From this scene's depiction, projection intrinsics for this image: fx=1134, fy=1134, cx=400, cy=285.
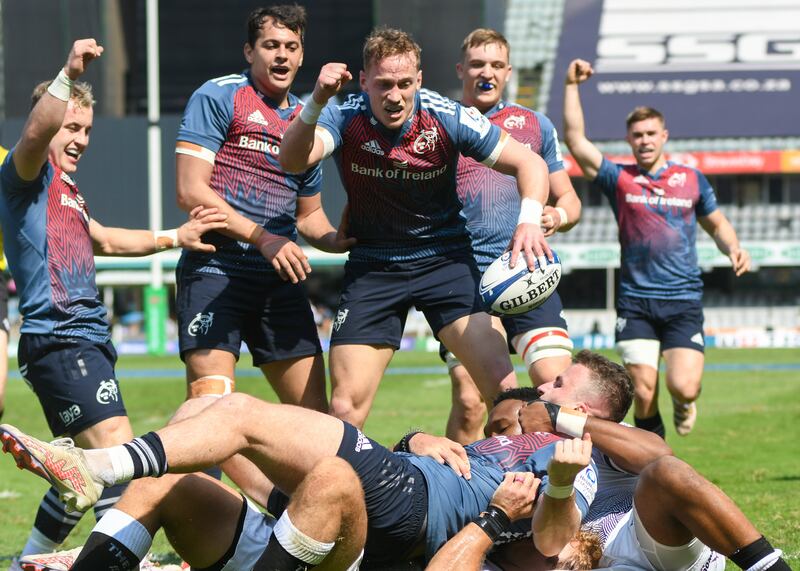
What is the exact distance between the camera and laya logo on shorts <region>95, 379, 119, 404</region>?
5445 mm

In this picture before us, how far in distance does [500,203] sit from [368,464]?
10.9 feet

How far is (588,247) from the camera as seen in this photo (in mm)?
38719

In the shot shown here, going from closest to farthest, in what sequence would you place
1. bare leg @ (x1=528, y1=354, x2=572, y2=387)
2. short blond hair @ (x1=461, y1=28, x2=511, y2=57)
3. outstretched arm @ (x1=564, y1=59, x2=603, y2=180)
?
bare leg @ (x1=528, y1=354, x2=572, y2=387)
short blond hair @ (x1=461, y1=28, x2=511, y2=57)
outstretched arm @ (x1=564, y1=59, x2=603, y2=180)

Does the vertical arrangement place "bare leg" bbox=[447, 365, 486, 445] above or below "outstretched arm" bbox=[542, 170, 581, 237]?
below

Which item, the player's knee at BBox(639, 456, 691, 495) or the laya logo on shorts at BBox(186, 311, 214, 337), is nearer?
the player's knee at BBox(639, 456, 691, 495)

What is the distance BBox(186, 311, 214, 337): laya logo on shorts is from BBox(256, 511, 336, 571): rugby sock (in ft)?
7.47

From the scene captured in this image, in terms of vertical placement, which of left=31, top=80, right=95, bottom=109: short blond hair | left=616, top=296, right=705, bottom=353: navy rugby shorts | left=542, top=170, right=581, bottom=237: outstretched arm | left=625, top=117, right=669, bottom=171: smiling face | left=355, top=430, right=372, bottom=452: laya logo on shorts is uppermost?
left=31, top=80, right=95, bottom=109: short blond hair

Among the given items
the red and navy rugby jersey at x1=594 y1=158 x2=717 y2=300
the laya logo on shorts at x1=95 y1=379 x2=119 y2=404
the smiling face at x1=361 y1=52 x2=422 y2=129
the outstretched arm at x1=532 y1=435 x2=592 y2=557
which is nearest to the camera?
the outstretched arm at x1=532 y1=435 x2=592 y2=557

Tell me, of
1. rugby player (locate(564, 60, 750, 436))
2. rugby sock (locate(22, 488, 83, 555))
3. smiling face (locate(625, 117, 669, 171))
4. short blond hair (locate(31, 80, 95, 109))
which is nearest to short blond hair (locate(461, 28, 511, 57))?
rugby player (locate(564, 60, 750, 436))

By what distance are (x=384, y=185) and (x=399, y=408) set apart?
31.7ft

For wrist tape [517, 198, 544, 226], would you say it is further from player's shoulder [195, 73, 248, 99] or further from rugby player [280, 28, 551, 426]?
player's shoulder [195, 73, 248, 99]

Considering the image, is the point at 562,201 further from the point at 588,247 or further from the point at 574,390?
the point at 588,247

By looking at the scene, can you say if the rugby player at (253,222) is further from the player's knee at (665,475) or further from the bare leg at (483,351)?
the player's knee at (665,475)

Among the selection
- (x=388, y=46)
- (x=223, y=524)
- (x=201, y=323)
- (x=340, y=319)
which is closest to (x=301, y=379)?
(x=340, y=319)
